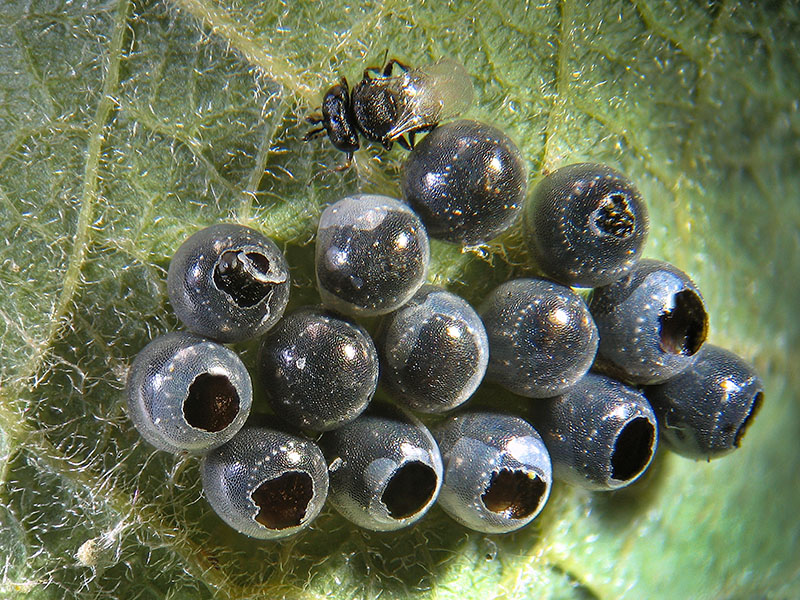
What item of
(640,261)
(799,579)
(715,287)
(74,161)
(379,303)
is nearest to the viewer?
(379,303)

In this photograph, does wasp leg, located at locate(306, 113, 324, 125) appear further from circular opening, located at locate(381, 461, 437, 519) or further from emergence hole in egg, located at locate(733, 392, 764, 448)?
emergence hole in egg, located at locate(733, 392, 764, 448)

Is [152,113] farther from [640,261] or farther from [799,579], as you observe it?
[799,579]

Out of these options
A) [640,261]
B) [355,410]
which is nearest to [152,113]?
[355,410]

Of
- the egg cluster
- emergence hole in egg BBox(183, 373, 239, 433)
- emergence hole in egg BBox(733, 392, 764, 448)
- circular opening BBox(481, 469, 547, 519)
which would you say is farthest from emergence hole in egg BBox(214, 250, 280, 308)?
emergence hole in egg BBox(733, 392, 764, 448)

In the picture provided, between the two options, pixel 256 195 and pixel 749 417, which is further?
pixel 749 417

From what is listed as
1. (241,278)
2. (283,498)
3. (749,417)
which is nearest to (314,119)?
(241,278)

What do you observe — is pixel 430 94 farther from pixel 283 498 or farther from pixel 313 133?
pixel 283 498
